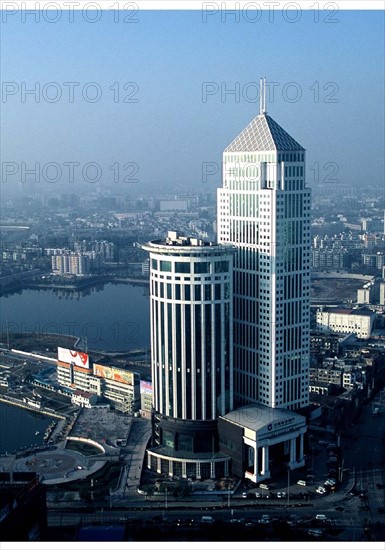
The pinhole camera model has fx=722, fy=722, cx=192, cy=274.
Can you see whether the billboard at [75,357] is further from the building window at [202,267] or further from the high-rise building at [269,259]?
the building window at [202,267]

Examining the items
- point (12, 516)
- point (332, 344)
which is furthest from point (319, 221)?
point (12, 516)

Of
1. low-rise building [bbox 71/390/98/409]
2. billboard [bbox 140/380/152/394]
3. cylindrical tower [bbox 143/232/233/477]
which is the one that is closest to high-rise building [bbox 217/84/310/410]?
cylindrical tower [bbox 143/232/233/477]

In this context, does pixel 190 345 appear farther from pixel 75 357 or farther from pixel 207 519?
Result: pixel 75 357

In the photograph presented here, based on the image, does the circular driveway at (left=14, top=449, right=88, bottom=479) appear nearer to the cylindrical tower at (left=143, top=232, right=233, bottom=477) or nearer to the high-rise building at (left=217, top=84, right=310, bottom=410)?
the cylindrical tower at (left=143, top=232, right=233, bottom=477)

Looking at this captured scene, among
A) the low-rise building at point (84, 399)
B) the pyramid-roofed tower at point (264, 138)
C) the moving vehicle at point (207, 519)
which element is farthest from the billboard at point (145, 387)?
the pyramid-roofed tower at point (264, 138)

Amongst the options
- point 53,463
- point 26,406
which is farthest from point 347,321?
point 53,463
